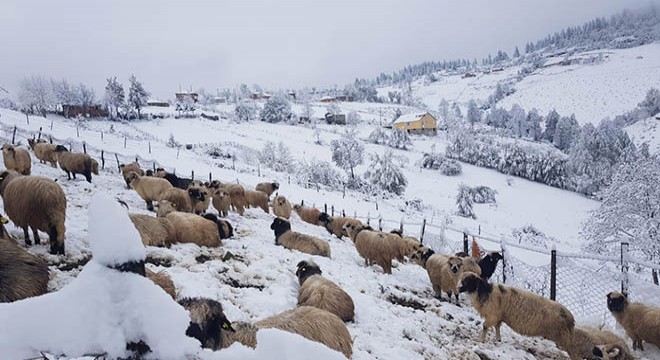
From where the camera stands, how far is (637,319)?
20.8ft

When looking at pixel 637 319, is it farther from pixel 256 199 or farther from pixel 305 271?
pixel 256 199

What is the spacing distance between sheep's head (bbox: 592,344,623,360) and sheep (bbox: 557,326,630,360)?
0.27m

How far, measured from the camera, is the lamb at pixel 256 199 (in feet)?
55.6

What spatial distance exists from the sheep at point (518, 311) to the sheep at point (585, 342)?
0.10 m

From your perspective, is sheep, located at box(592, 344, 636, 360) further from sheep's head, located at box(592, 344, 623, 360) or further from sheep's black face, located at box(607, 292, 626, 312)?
sheep's black face, located at box(607, 292, 626, 312)

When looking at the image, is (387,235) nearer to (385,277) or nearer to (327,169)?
(385,277)

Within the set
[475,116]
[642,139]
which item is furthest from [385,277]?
[475,116]

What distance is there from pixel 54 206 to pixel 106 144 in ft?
125

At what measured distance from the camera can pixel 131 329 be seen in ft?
4.61

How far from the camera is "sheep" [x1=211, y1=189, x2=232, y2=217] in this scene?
13.9 meters

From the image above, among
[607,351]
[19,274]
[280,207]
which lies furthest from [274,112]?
[607,351]

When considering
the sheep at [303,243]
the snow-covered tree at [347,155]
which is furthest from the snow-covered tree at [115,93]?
the sheep at [303,243]

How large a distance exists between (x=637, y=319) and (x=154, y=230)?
33.7ft

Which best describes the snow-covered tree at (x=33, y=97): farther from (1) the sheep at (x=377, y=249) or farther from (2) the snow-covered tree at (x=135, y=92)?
(1) the sheep at (x=377, y=249)
